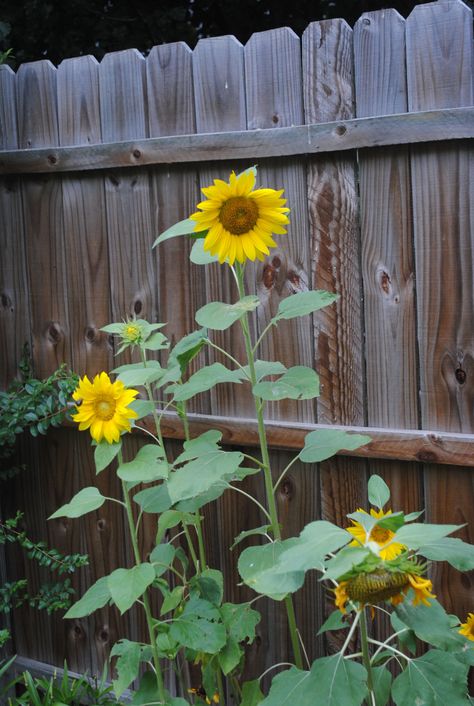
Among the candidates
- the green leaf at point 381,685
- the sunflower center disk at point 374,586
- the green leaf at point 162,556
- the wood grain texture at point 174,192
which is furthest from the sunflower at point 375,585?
the wood grain texture at point 174,192

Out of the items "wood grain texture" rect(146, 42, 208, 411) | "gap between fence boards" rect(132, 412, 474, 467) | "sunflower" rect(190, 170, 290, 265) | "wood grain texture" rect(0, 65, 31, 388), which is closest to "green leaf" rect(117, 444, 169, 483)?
"sunflower" rect(190, 170, 290, 265)

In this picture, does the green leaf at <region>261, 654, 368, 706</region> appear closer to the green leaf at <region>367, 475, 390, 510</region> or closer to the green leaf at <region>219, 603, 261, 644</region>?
the green leaf at <region>367, 475, 390, 510</region>

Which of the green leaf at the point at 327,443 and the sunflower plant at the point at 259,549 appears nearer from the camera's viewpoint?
the sunflower plant at the point at 259,549

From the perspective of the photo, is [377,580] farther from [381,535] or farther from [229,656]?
[229,656]

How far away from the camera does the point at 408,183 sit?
2.50 meters

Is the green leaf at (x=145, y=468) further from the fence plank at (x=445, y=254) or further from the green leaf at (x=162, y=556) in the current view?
the fence plank at (x=445, y=254)

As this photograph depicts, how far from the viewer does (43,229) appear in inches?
130

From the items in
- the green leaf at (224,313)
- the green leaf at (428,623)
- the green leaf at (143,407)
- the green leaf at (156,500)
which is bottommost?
the green leaf at (428,623)

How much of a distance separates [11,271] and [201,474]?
5.22 feet

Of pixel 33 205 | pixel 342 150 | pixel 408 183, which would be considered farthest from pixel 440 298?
pixel 33 205

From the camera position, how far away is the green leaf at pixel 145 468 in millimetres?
2166

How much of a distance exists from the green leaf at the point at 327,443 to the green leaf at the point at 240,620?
410mm

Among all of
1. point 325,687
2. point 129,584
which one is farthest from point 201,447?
point 325,687

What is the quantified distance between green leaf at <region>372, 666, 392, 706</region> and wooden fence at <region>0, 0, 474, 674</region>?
0.62m
